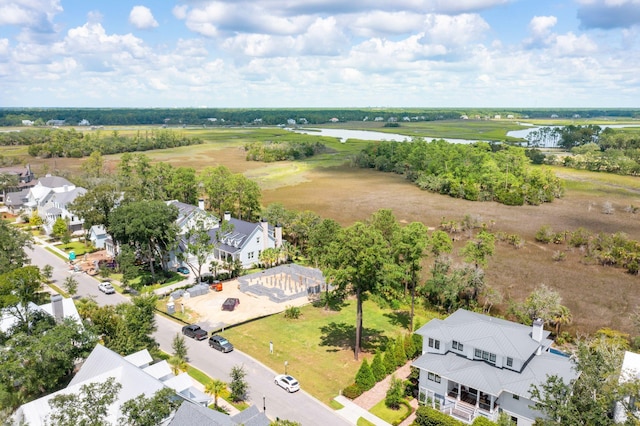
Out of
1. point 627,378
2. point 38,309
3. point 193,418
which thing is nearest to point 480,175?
point 627,378

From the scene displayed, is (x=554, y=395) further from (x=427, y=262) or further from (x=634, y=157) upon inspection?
(x=634, y=157)

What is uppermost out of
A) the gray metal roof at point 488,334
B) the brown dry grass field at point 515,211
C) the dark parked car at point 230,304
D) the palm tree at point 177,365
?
the gray metal roof at point 488,334

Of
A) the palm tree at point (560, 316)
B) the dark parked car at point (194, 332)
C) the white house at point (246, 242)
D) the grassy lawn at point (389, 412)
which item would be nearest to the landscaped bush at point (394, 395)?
the grassy lawn at point (389, 412)

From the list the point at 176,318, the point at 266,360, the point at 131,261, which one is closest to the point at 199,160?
the point at 131,261

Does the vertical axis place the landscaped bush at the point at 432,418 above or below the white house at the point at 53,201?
below

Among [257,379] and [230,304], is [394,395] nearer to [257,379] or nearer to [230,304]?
[257,379]

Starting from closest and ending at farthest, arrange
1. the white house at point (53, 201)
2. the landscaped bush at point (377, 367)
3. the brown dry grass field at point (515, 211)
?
the landscaped bush at point (377, 367) < the brown dry grass field at point (515, 211) < the white house at point (53, 201)

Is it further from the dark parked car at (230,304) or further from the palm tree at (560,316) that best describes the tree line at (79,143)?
the palm tree at (560,316)

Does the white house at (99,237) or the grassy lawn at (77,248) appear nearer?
the grassy lawn at (77,248)
